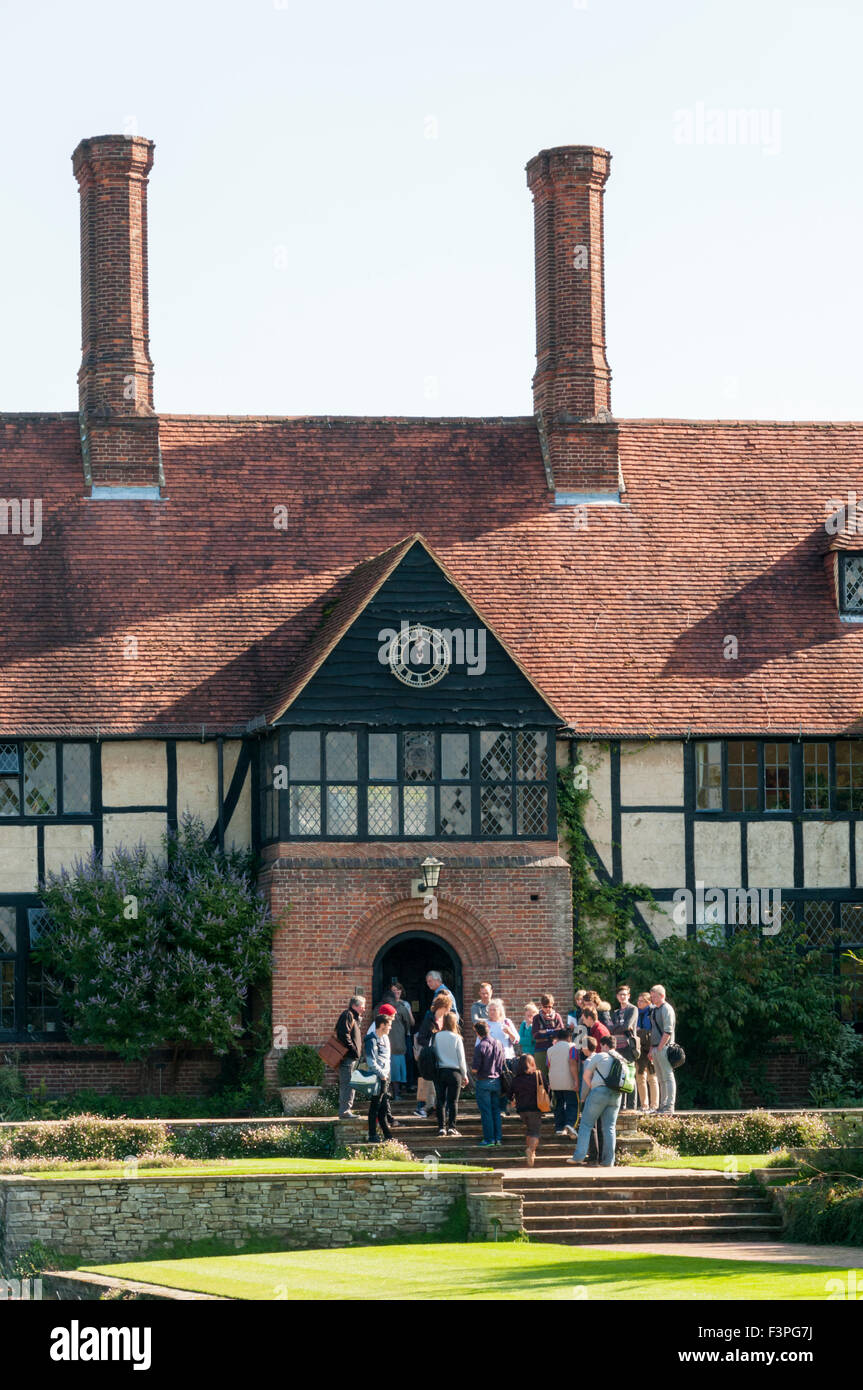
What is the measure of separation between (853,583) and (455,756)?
6.69 meters

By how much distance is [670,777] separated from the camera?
29.4 meters

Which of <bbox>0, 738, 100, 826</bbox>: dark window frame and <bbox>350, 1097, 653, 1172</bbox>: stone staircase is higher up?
<bbox>0, 738, 100, 826</bbox>: dark window frame

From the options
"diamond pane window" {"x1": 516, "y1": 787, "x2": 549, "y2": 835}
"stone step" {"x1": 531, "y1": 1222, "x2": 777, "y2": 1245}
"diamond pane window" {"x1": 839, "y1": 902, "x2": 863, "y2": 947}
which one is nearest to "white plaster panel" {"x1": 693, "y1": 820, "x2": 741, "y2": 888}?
"diamond pane window" {"x1": 839, "y1": 902, "x2": 863, "y2": 947}

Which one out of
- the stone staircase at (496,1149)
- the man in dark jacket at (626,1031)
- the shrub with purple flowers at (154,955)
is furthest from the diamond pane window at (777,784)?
the shrub with purple flowers at (154,955)

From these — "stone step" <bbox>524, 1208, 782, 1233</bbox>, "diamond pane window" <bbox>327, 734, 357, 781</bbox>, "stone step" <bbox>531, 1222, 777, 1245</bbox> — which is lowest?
"stone step" <bbox>531, 1222, 777, 1245</bbox>

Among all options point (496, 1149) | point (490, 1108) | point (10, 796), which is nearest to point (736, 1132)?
point (496, 1149)

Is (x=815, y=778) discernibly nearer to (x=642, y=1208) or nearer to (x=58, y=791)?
(x=642, y=1208)

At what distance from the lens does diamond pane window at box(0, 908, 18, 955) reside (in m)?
28.2

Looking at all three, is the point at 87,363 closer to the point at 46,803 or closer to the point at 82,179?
the point at 82,179

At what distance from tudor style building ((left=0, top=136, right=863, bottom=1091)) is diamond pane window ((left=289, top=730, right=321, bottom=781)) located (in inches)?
1.2

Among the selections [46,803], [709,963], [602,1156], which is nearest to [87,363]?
[46,803]

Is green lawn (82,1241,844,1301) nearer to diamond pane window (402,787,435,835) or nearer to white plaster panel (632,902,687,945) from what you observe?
diamond pane window (402,787,435,835)

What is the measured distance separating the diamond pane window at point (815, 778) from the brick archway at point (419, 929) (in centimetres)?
469

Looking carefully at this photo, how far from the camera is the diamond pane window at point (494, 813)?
92.1ft
